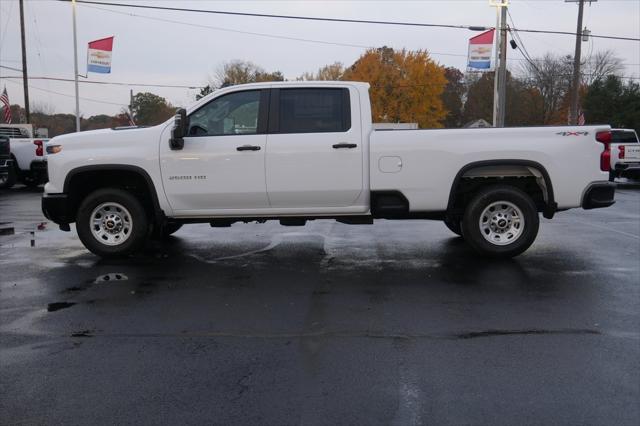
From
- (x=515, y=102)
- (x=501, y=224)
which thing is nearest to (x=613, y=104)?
(x=515, y=102)

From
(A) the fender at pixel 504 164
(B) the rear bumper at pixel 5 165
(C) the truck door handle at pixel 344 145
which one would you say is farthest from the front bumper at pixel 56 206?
(B) the rear bumper at pixel 5 165

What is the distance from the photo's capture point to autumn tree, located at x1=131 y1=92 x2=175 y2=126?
7669 cm

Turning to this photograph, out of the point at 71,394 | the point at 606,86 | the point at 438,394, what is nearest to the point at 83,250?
the point at 71,394

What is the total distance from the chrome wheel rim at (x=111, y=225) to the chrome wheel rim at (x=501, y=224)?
454 centimetres

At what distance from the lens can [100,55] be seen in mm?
25250

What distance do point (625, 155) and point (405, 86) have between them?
41.1m

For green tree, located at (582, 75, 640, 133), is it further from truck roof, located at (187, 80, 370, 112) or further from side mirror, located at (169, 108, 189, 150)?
side mirror, located at (169, 108, 189, 150)

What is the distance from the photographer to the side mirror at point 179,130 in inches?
282

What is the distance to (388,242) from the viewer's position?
9016mm

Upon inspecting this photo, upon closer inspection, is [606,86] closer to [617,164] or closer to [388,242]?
[617,164]

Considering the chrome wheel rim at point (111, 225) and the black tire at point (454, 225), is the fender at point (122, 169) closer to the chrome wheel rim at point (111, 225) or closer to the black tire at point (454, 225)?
the chrome wheel rim at point (111, 225)

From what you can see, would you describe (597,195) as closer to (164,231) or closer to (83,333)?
(83,333)

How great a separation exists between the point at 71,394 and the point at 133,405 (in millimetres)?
460

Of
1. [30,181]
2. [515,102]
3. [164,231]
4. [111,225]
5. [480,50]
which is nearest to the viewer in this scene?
[111,225]
